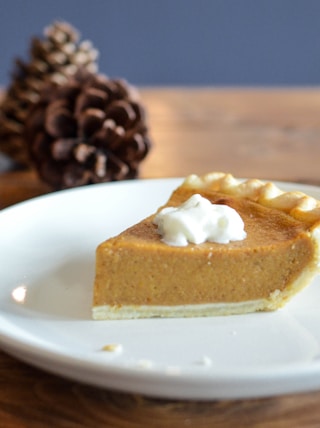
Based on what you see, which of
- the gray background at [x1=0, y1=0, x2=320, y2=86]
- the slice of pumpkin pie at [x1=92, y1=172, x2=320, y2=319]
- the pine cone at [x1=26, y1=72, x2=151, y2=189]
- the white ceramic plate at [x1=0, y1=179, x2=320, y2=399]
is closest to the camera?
the white ceramic plate at [x1=0, y1=179, x2=320, y2=399]

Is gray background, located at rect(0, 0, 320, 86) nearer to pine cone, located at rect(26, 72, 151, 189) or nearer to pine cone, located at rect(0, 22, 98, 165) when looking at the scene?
pine cone, located at rect(0, 22, 98, 165)

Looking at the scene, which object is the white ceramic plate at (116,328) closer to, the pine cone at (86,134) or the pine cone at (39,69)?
the pine cone at (86,134)

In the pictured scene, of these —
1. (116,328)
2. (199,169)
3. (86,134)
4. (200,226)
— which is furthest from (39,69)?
(116,328)

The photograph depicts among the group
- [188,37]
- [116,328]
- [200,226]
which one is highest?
[200,226]

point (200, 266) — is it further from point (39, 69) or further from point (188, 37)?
point (188, 37)

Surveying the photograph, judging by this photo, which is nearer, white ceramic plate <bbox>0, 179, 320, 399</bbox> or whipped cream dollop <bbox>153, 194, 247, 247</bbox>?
white ceramic plate <bbox>0, 179, 320, 399</bbox>

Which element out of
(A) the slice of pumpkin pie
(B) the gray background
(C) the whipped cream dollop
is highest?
(C) the whipped cream dollop

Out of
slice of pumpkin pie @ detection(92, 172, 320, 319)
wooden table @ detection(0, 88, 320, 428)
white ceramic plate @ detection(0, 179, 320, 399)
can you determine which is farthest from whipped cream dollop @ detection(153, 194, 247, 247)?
wooden table @ detection(0, 88, 320, 428)

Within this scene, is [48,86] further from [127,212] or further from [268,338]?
[268,338]
